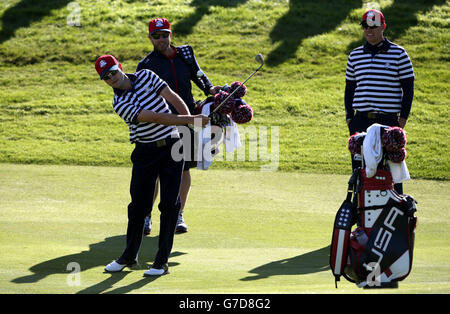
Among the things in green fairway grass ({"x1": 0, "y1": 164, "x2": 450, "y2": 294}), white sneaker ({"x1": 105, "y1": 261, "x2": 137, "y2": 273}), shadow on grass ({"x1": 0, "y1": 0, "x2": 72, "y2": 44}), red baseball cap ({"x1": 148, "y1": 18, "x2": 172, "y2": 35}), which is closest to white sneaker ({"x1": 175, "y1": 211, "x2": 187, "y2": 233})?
green fairway grass ({"x1": 0, "y1": 164, "x2": 450, "y2": 294})

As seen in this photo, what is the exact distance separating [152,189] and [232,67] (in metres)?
13.9

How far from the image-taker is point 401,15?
23172mm

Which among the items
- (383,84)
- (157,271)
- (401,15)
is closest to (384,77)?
(383,84)

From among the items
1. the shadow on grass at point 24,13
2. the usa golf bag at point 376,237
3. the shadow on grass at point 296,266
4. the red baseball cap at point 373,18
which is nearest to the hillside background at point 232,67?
the shadow on grass at point 24,13

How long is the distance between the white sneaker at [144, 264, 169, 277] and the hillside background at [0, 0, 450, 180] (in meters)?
7.19

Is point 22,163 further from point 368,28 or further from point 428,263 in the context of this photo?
point 428,263

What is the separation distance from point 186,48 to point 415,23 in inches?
624

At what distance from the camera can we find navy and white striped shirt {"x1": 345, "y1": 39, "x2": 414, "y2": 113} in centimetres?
754

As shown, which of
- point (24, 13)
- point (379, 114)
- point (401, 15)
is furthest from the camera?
point (24, 13)

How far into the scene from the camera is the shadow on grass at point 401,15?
2189 cm

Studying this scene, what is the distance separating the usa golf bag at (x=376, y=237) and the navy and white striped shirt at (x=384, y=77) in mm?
1809

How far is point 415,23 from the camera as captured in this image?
22.8 meters

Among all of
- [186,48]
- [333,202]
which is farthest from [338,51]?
[186,48]
